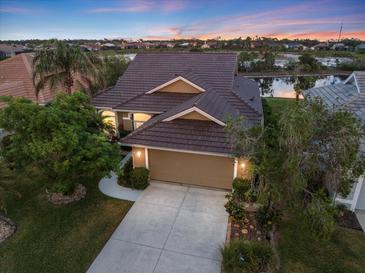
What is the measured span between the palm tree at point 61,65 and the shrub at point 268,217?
48.0 ft

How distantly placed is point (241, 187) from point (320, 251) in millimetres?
3849

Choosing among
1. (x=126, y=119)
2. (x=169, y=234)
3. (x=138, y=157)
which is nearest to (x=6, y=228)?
(x=138, y=157)

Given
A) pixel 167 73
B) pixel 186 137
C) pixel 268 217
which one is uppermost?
pixel 167 73

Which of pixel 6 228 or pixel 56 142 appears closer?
pixel 56 142

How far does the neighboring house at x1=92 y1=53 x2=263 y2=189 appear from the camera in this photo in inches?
484

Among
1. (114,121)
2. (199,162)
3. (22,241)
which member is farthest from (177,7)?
(22,241)

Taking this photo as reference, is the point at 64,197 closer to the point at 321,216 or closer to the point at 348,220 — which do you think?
the point at 321,216

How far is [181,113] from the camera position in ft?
43.0

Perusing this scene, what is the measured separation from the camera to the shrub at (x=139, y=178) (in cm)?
1261

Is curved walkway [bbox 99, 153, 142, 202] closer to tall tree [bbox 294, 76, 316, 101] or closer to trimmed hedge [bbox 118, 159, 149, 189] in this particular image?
trimmed hedge [bbox 118, 159, 149, 189]

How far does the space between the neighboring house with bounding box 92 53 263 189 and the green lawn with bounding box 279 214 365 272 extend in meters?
3.55

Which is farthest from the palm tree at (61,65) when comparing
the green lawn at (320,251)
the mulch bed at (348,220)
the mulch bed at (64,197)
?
Result: the mulch bed at (348,220)

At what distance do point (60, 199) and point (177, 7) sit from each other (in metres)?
16.5

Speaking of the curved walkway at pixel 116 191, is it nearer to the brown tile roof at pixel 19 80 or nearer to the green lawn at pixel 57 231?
the green lawn at pixel 57 231
